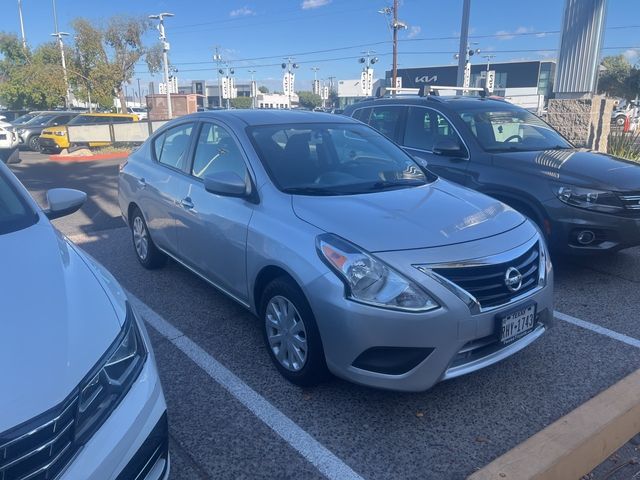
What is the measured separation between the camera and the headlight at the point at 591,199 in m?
4.73

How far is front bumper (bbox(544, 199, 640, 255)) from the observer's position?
4.71 m

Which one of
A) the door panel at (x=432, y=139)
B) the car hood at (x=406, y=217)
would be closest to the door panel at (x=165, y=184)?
the car hood at (x=406, y=217)

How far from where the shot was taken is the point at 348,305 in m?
2.69

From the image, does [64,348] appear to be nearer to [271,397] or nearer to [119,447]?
[119,447]

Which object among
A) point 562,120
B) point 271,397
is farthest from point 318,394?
point 562,120

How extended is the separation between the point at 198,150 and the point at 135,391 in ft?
9.06

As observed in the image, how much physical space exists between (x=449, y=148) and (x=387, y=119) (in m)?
1.30

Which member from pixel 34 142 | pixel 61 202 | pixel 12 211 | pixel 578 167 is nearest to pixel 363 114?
pixel 578 167

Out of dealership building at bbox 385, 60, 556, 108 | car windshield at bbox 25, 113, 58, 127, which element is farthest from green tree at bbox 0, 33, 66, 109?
dealership building at bbox 385, 60, 556, 108

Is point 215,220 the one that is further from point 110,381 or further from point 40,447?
point 40,447

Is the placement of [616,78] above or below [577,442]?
above

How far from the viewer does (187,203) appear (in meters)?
4.19

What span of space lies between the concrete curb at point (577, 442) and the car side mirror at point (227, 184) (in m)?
2.17

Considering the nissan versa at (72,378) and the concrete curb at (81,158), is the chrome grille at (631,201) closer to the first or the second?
the nissan versa at (72,378)
